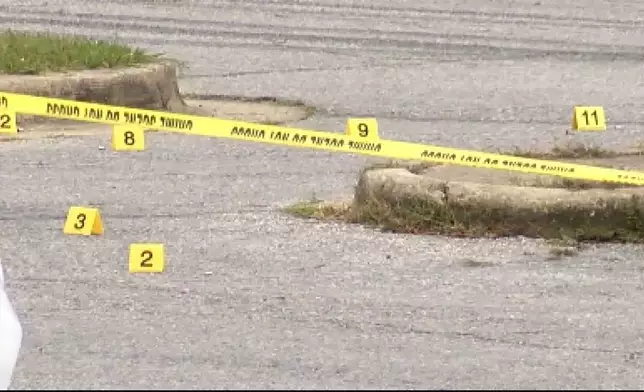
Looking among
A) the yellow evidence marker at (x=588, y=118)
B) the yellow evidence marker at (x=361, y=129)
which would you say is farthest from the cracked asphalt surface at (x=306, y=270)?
the yellow evidence marker at (x=588, y=118)

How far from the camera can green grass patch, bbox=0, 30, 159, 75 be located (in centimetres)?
1350

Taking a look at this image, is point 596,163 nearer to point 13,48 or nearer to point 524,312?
point 524,312

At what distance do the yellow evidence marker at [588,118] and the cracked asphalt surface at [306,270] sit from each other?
4.40 feet

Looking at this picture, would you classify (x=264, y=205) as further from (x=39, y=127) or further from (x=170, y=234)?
(x=39, y=127)

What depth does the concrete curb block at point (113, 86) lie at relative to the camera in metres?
13.1

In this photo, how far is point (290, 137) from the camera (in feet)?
32.3

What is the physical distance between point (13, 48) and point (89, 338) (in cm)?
701

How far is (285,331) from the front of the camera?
25.2ft

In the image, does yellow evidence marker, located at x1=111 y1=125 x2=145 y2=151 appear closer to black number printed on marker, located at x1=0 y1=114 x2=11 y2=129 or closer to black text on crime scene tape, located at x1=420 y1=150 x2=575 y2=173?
black number printed on marker, located at x1=0 y1=114 x2=11 y2=129

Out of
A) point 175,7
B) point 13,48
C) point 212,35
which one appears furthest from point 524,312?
point 175,7

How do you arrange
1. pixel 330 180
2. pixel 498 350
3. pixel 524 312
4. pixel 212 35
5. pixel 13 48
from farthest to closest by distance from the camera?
pixel 212 35 < pixel 13 48 < pixel 330 180 < pixel 524 312 < pixel 498 350

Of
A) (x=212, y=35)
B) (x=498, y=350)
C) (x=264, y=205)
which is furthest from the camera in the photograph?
(x=212, y=35)

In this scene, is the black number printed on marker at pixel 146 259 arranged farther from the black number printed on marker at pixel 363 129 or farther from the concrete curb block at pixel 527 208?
the black number printed on marker at pixel 363 129

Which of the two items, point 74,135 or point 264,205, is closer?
point 264,205
